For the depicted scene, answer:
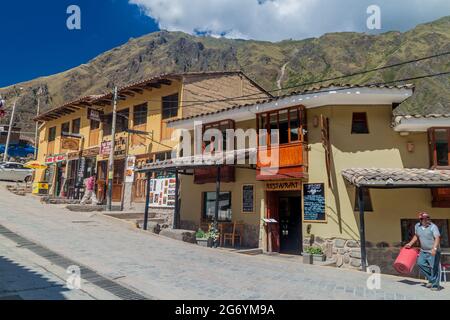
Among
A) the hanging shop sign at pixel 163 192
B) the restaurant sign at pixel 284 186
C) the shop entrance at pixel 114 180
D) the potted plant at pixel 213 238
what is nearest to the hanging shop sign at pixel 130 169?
the shop entrance at pixel 114 180

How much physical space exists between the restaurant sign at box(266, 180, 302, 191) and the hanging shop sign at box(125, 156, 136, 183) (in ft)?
32.9

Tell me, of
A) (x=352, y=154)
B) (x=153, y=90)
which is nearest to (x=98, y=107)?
(x=153, y=90)

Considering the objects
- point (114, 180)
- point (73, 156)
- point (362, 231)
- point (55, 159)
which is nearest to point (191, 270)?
point (362, 231)

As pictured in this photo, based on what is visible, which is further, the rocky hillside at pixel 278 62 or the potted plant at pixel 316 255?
the rocky hillside at pixel 278 62

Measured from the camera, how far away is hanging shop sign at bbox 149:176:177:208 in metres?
18.3

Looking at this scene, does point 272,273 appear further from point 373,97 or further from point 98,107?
point 98,107

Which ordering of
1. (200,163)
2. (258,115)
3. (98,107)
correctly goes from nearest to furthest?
(200,163), (258,115), (98,107)

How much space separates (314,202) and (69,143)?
755 inches

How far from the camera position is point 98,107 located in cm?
2495

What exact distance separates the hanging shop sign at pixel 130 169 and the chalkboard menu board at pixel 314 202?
11698 mm

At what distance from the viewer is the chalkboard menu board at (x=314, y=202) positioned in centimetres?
1301

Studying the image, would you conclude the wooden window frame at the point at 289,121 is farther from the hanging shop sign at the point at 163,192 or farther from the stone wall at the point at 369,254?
the hanging shop sign at the point at 163,192

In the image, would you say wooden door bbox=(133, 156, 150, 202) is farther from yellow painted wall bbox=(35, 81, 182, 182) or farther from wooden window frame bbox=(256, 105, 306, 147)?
wooden window frame bbox=(256, 105, 306, 147)

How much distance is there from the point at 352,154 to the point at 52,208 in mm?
16611
